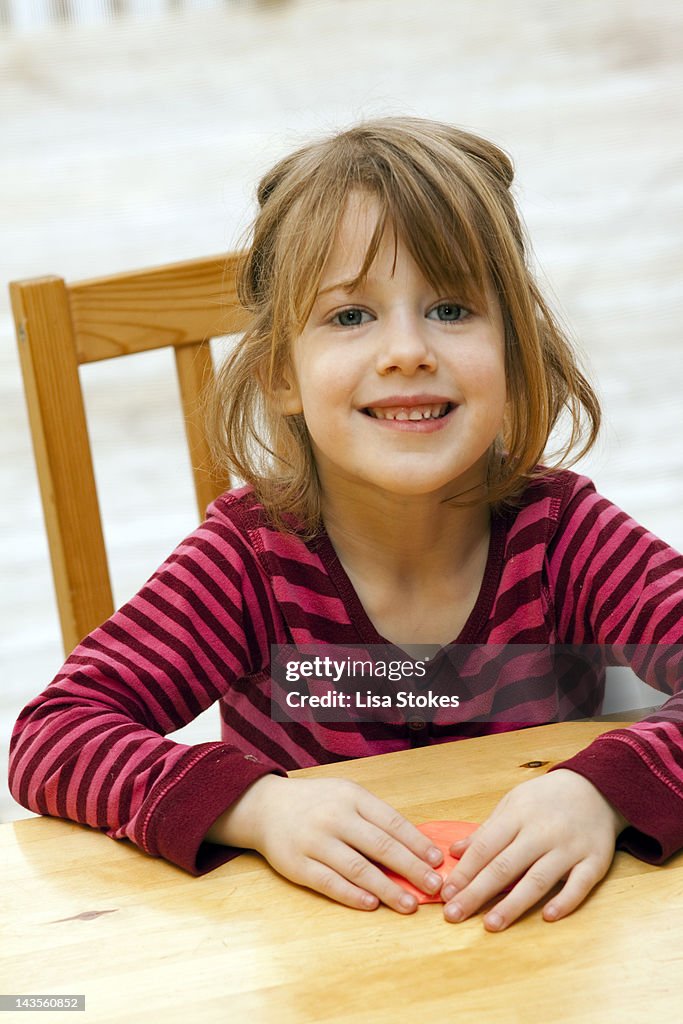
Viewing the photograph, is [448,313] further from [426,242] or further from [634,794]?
[634,794]

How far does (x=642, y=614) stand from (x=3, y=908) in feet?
1.62

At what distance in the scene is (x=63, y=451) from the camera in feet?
3.71

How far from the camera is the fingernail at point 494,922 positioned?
66 centimetres

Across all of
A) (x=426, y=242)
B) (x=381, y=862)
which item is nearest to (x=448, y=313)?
(x=426, y=242)

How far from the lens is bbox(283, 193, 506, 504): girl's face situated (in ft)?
3.05

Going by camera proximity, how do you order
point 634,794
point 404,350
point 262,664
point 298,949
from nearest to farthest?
point 298,949
point 634,794
point 404,350
point 262,664

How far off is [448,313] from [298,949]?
0.48 m

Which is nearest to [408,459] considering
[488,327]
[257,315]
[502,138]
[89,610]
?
[488,327]

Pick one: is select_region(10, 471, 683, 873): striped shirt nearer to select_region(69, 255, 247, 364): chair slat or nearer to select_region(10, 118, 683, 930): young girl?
select_region(10, 118, 683, 930): young girl

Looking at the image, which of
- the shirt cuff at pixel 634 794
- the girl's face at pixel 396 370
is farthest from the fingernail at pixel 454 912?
the girl's face at pixel 396 370

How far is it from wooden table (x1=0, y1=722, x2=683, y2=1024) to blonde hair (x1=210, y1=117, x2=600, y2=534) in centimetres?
37

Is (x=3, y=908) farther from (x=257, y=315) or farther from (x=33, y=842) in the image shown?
(x=257, y=315)

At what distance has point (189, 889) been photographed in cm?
72

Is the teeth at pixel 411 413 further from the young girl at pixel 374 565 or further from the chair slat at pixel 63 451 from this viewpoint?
the chair slat at pixel 63 451
